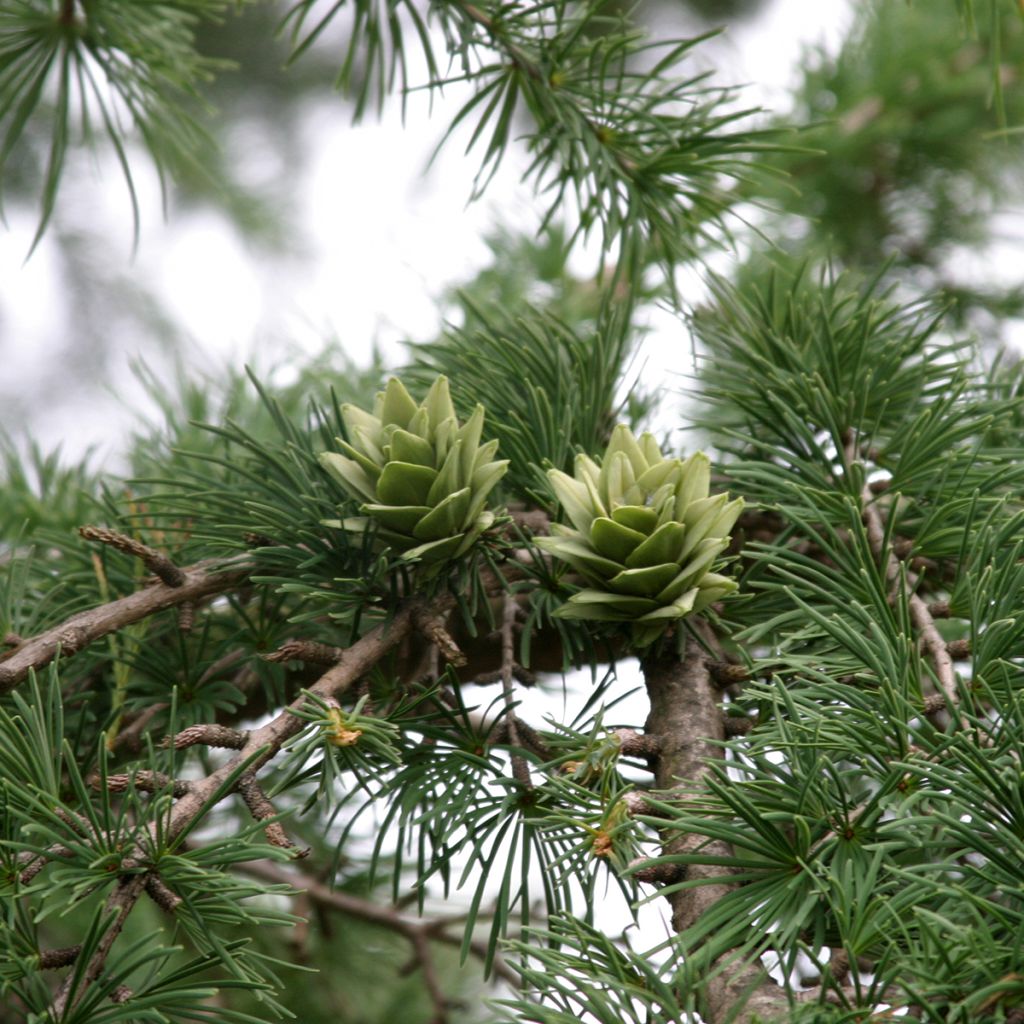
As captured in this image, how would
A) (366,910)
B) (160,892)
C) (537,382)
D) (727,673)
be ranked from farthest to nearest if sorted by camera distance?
(366,910), (537,382), (727,673), (160,892)

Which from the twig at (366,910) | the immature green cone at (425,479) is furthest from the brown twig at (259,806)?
the twig at (366,910)

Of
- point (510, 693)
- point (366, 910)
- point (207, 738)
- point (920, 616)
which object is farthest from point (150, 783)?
point (366, 910)

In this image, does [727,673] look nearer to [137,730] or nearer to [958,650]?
[958,650]

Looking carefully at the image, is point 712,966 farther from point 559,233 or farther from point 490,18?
point 559,233

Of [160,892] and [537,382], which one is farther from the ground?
[537,382]

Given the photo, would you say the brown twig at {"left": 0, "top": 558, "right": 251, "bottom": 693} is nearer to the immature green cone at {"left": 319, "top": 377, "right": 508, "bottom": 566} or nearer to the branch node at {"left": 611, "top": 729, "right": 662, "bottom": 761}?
the immature green cone at {"left": 319, "top": 377, "right": 508, "bottom": 566}

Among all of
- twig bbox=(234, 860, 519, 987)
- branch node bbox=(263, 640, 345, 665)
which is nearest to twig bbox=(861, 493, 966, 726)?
Result: branch node bbox=(263, 640, 345, 665)

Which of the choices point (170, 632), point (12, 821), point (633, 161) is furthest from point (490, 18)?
point (12, 821)

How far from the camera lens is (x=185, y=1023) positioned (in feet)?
1.62

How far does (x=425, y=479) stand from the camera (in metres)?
0.47

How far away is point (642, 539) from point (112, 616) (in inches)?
8.6

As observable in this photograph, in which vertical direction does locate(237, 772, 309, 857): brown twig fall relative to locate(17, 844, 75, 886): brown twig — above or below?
above

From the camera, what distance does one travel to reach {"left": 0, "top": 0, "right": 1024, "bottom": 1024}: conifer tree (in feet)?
1.19

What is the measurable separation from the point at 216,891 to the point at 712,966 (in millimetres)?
162
